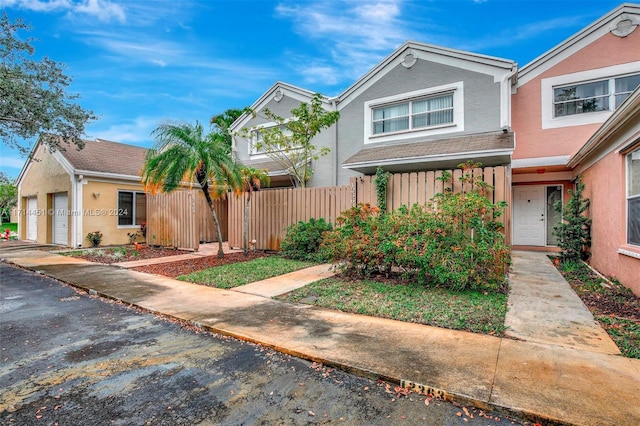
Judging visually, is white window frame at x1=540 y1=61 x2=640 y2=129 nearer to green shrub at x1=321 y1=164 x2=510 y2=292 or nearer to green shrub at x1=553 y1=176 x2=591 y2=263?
green shrub at x1=553 y1=176 x2=591 y2=263

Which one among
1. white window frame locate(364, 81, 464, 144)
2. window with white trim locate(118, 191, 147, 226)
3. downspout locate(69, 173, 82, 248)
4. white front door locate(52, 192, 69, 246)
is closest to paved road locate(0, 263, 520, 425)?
white window frame locate(364, 81, 464, 144)

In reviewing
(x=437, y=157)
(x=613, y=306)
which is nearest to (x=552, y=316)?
(x=613, y=306)

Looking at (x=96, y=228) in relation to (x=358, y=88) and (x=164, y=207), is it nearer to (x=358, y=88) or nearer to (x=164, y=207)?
(x=164, y=207)

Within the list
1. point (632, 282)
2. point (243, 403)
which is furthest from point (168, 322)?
point (632, 282)

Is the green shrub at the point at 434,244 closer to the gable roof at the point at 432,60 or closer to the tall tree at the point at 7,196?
the gable roof at the point at 432,60

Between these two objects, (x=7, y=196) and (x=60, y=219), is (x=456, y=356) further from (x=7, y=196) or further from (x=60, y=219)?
(x=7, y=196)

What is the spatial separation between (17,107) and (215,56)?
7.08m

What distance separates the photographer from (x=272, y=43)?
13891 millimetres

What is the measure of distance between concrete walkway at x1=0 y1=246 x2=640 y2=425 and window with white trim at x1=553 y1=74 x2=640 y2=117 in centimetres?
818

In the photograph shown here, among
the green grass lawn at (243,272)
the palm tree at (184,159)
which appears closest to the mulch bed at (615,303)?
the green grass lawn at (243,272)

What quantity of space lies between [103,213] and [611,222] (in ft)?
55.5

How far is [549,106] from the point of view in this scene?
11055mm

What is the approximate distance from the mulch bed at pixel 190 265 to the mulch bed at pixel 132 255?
1.95 m

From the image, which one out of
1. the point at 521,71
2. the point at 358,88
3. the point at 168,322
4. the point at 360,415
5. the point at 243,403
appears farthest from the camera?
the point at 358,88
